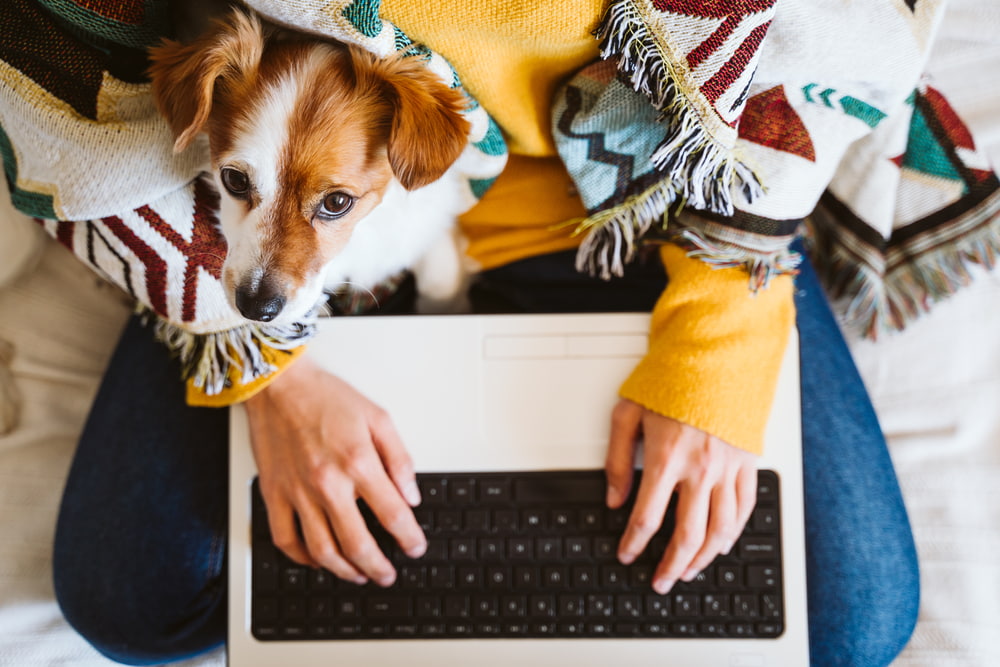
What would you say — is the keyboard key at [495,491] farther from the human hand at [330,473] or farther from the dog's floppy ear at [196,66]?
the dog's floppy ear at [196,66]

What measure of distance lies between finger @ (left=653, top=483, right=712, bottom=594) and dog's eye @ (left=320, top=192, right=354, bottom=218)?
499 millimetres

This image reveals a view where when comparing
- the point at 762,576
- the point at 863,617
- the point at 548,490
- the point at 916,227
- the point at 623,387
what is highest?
the point at 916,227

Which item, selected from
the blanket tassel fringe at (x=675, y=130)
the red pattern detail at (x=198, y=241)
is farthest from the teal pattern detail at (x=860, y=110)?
the red pattern detail at (x=198, y=241)

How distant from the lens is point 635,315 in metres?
0.86

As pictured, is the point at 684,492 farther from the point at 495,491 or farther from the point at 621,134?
the point at 621,134

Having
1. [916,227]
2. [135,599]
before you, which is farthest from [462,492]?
[916,227]

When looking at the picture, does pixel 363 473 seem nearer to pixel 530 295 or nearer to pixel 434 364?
pixel 434 364

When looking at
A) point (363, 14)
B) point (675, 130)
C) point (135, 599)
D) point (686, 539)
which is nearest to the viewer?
point (363, 14)

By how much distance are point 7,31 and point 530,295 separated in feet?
2.18

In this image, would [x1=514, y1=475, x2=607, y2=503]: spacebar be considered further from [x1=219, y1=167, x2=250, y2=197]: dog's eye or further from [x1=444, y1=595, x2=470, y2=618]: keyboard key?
[x1=219, y1=167, x2=250, y2=197]: dog's eye

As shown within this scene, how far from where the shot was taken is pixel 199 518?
0.93 meters

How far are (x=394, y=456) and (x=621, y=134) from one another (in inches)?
17.8

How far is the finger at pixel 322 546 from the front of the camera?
32.2 inches

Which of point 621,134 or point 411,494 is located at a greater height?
point 621,134
